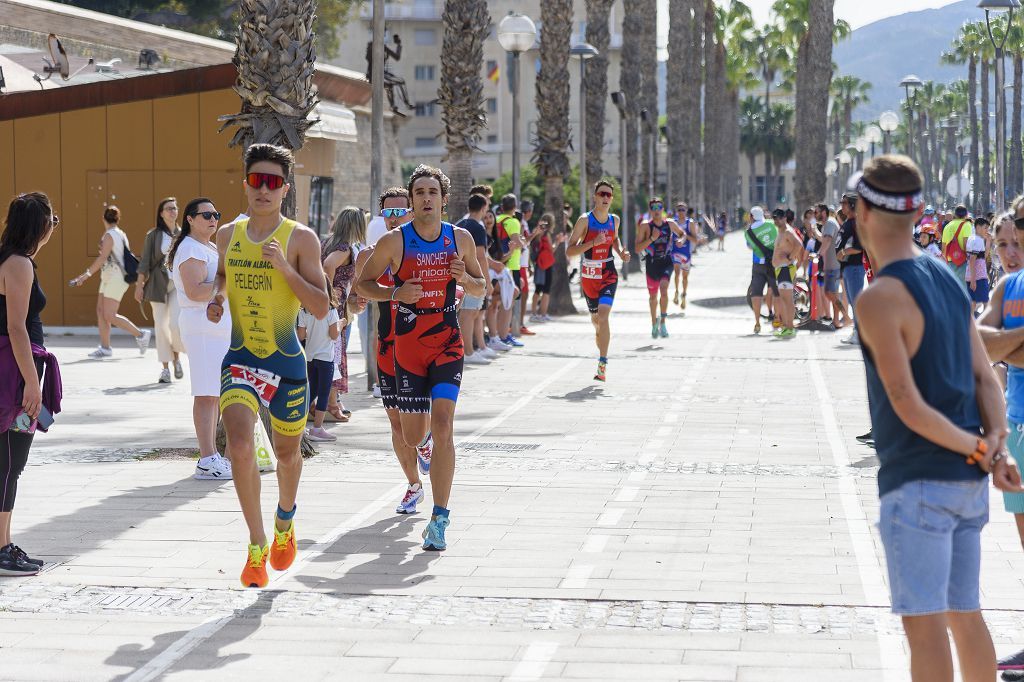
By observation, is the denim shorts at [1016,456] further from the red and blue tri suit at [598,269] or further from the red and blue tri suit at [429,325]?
the red and blue tri suit at [598,269]

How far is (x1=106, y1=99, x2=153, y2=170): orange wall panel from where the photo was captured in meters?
21.0

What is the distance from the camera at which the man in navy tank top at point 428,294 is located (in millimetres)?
7777

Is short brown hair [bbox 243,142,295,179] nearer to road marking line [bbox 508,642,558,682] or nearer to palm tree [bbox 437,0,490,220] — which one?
road marking line [bbox 508,642,558,682]

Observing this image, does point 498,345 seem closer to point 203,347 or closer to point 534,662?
point 203,347

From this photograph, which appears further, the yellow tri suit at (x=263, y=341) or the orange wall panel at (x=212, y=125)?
the orange wall panel at (x=212, y=125)

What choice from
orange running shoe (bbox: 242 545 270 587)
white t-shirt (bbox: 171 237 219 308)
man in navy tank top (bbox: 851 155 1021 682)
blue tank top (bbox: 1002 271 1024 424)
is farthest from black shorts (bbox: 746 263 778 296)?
man in navy tank top (bbox: 851 155 1021 682)

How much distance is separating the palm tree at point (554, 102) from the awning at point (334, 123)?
5319mm

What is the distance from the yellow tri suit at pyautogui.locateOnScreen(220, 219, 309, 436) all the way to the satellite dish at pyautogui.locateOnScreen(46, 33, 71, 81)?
2058 cm

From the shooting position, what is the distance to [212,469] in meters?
9.76

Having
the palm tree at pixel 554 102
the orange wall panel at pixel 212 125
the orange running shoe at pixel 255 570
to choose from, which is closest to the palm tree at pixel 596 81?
the palm tree at pixel 554 102

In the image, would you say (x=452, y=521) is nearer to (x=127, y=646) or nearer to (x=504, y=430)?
(x=127, y=646)

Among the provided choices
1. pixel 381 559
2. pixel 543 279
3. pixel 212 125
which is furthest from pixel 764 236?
pixel 381 559

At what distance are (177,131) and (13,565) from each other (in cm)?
1462

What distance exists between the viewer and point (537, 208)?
4341 centimetres
